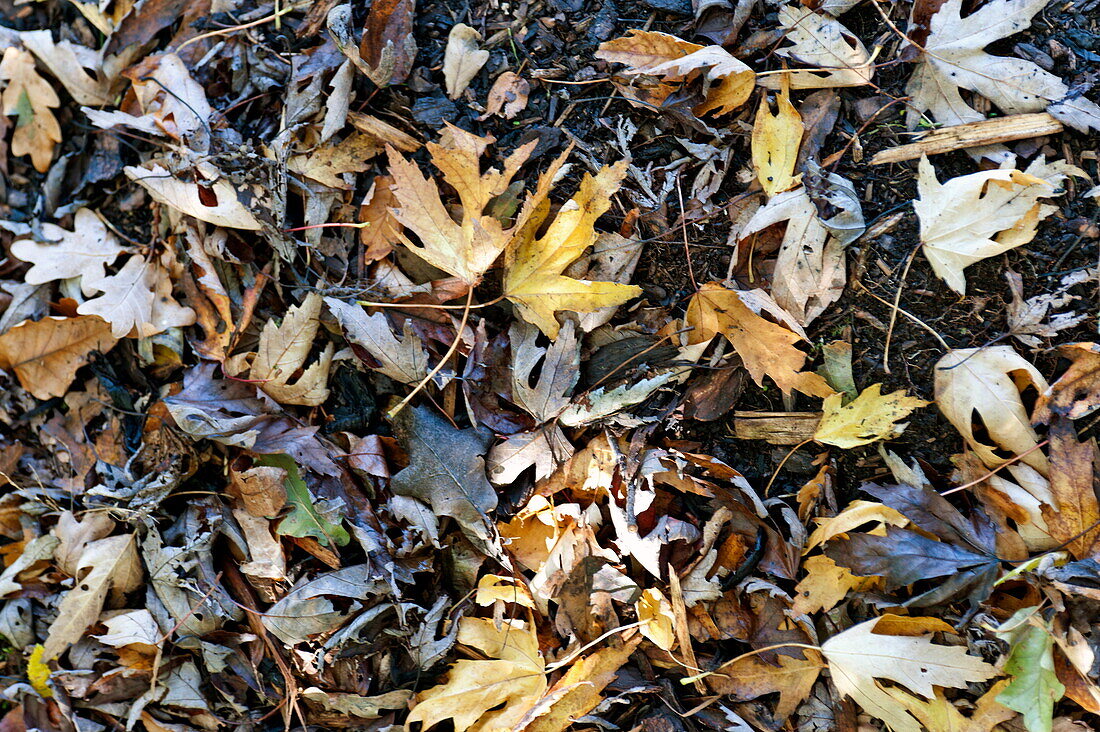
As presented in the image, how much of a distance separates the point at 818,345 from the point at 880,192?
16.5 inches

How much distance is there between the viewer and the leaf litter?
1705mm

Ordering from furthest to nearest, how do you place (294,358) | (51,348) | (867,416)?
(51,348) → (294,358) → (867,416)

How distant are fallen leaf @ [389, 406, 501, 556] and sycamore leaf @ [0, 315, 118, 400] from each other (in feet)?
3.47

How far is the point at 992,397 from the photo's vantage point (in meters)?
1.70

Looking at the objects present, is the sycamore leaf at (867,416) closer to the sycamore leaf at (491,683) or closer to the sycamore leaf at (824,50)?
the sycamore leaf at (824,50)

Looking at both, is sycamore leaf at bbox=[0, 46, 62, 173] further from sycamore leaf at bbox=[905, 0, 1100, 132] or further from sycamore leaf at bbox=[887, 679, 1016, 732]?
sycamore leaf at bbox=[887, 679, 1016, 732]

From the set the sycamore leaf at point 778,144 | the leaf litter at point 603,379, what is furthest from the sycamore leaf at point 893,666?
the sycamore leaf at point 778,144

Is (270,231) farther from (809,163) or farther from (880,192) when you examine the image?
(880,192)

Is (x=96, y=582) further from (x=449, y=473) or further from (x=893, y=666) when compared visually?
(x=893, y=666)

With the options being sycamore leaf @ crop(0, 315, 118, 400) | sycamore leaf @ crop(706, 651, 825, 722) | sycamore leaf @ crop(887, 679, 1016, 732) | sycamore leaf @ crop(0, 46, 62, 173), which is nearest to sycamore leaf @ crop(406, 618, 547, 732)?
sycamore leaf @ crop(706, 651, 825, 722)

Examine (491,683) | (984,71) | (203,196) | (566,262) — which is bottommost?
(491,683)

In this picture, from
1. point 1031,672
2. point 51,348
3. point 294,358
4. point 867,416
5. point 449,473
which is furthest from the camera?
point 51,348

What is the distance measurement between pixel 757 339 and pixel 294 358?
4.10ft

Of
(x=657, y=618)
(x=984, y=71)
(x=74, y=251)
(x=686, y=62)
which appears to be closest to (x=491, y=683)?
(x=657, y=618)
